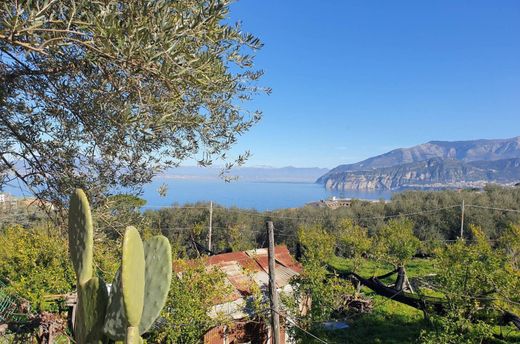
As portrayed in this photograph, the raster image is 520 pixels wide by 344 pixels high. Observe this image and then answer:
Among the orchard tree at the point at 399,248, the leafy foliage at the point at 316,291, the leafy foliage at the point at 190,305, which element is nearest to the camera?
the leafy foliage at the point at 190,305

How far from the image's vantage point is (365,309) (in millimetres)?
12828

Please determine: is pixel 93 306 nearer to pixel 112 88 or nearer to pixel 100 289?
pixel 100 289

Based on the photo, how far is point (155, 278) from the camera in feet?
7.48

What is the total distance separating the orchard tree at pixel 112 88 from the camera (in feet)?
7.42

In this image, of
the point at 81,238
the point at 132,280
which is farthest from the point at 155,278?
the point at 132,280

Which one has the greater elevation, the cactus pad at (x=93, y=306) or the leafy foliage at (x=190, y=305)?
the cactus pad at (x=93, y=306)

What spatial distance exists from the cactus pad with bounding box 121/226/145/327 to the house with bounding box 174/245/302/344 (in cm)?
642

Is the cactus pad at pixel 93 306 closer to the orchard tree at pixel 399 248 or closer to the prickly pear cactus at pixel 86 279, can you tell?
the prickly pear cactus at pixel 86 279

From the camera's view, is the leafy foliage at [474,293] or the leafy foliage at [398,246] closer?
the leafy foliage at [474,293]

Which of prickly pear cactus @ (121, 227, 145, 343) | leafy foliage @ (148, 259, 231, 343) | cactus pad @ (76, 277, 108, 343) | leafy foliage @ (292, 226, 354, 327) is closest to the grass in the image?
leafy foliage @ (292, 226, 354, 327)

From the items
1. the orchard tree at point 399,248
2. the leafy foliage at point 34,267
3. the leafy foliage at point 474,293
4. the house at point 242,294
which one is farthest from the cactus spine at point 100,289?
the orchard tree at point 399,248

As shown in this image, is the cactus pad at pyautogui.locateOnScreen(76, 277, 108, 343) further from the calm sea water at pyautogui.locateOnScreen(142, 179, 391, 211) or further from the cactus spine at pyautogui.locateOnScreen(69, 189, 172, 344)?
the calm sea water at pyautogui.locateOnScreen(142, 179, 391, 211)

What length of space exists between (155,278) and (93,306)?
36 centimetres

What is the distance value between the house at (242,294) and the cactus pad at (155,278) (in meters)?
5.90
